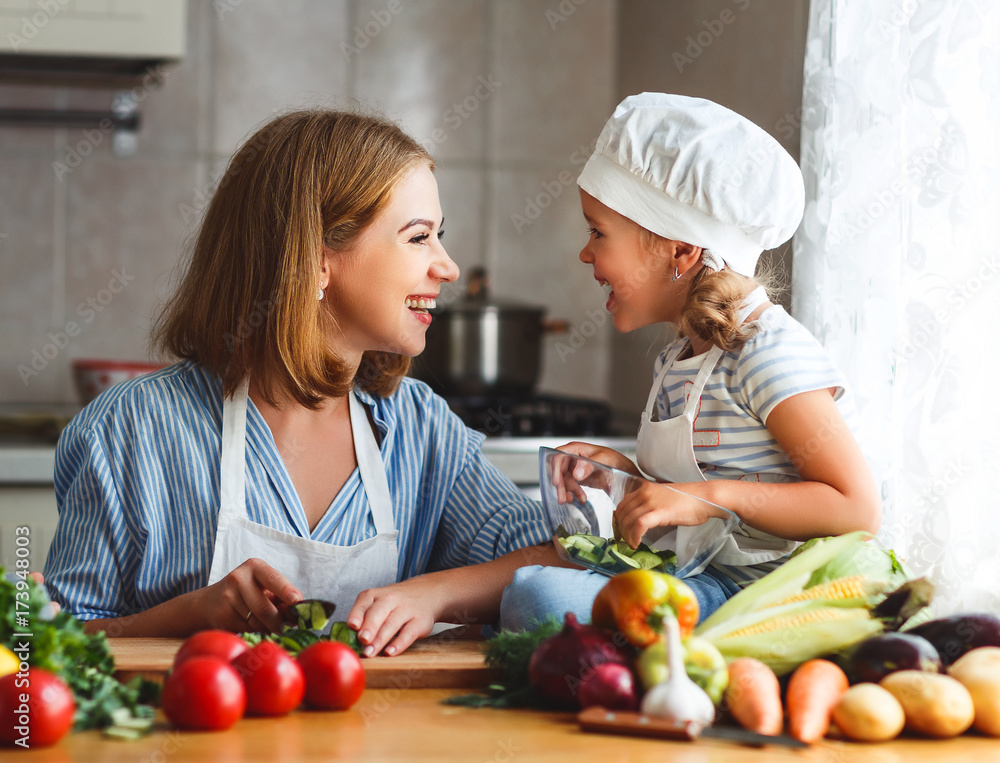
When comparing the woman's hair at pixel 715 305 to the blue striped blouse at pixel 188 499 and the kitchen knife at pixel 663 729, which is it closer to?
the blue striped blouse at pixel 188 499

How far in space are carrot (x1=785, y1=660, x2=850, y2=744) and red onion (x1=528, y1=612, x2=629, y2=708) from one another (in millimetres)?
127

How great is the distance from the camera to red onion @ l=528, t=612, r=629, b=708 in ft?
2.64

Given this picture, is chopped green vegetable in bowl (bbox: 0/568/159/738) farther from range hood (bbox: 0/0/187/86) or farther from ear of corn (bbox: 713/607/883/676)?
range hood (bbox: 0/0/187/86)

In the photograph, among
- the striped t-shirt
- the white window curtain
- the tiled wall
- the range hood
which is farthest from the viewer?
the tiled wall

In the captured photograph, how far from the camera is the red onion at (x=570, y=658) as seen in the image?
81 cm

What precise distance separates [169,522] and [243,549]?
0.09m

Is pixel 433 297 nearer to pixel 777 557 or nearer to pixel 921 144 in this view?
pixel 777 557

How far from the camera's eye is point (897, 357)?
55.3 inches

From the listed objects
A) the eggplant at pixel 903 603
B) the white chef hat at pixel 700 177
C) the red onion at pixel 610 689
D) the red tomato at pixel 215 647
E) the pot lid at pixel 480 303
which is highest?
the white chef hat at pixel 700 177

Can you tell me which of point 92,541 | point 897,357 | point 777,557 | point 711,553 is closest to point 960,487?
point 897,357

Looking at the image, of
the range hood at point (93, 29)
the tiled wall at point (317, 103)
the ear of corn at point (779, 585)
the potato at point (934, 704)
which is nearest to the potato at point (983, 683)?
the potato at point (934, 704)

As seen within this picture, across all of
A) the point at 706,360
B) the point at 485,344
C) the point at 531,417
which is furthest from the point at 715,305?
the point at 485,344

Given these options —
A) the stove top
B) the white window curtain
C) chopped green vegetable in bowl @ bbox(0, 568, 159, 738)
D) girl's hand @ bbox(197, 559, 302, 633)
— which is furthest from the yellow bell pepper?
the stove top

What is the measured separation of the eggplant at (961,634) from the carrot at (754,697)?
16 centimetres
